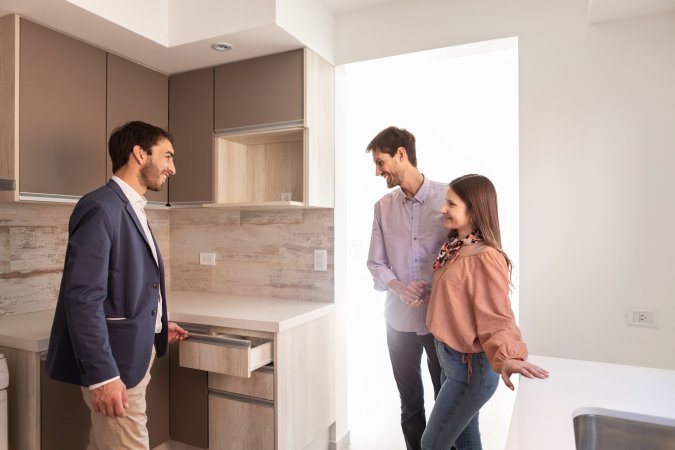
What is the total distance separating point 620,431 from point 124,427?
1.42m

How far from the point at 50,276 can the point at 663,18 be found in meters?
3.08

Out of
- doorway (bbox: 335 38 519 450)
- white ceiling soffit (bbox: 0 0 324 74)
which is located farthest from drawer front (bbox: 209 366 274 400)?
white ceiling soffit (bbox: 0 0 324 74)

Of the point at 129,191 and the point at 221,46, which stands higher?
the point at 221,46

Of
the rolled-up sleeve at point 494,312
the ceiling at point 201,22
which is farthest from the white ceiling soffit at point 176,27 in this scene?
the rolled-up sleeve at point 494,312

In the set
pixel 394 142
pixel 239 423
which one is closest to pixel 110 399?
pixel 239 423

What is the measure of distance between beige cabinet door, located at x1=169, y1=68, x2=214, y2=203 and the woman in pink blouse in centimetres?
148

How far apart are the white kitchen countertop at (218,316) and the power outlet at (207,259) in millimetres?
290

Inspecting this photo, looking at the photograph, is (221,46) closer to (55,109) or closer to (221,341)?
(55,109)

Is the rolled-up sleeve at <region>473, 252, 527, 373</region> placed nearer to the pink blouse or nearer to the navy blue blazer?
the pink blouse

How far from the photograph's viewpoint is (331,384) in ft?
7.97

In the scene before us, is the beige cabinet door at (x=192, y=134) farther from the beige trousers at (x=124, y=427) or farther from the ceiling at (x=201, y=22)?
the beige trousers at (x=124, y=427)

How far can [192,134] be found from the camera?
255cm

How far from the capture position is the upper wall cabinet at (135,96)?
2.23m

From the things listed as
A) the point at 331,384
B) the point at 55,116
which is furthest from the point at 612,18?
the point at 55,116
